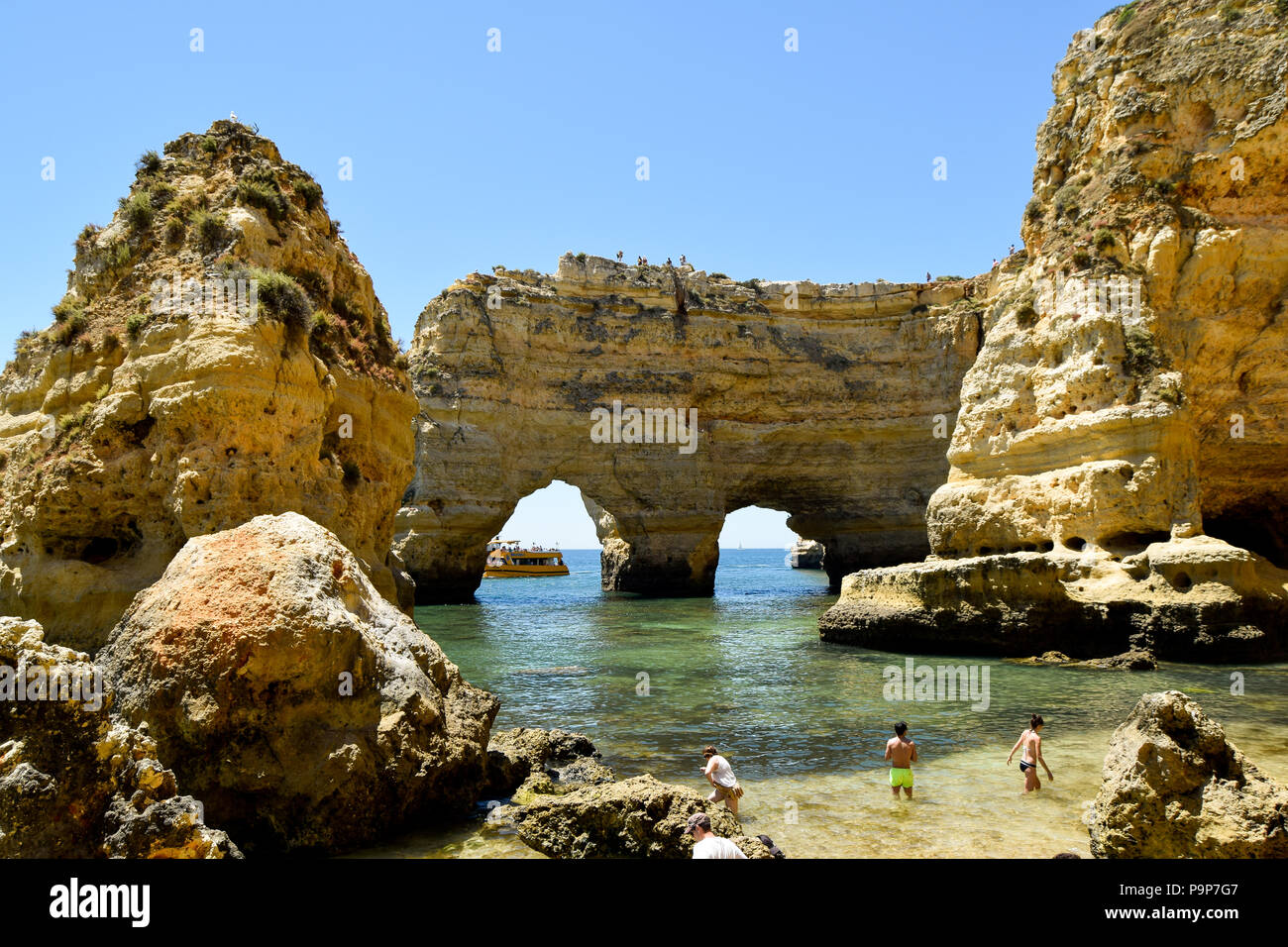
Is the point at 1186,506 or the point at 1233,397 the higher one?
the point at 1233,397

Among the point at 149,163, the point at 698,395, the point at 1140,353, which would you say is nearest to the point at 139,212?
the point at 149,163

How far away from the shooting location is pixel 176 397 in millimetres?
10695

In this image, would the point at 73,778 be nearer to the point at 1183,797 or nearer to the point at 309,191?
the point at 1183,797

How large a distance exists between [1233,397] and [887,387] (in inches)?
844

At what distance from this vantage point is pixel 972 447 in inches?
849

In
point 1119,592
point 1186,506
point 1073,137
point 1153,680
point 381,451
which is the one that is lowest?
point 1153,680

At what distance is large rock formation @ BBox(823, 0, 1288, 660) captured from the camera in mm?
16828

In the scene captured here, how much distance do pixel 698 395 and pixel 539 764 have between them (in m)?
31.8

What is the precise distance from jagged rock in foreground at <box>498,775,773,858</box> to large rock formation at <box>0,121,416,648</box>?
6.25 meters

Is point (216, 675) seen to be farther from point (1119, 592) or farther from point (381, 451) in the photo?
A: point (1119, 592)

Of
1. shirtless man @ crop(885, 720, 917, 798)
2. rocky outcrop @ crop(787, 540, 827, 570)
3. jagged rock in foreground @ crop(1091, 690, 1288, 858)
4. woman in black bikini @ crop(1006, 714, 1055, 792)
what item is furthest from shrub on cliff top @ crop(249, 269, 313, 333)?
rocky outcrop @ crop(787, 540, 827, 570)

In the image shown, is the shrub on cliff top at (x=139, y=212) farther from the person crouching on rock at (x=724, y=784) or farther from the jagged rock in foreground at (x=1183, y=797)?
the jagged rock in foreground at (x=1183, y=797)

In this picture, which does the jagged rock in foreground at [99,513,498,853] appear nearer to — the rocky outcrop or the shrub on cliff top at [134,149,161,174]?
the shrub on cliff top at [134,149,161,174]
